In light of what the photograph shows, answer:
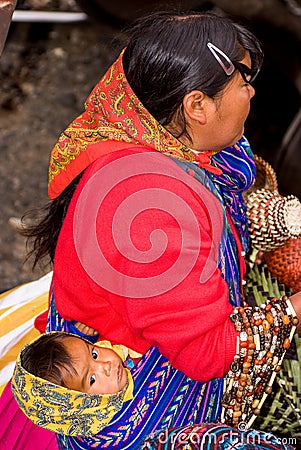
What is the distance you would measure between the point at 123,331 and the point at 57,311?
0.18m

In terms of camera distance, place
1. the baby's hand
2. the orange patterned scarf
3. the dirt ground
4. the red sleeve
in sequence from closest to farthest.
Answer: the red sleeve
the orange patterned scarf
the baby's hand
the dirt ground

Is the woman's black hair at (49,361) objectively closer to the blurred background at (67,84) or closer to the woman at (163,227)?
the woman at (163,227)

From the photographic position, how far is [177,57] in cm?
145

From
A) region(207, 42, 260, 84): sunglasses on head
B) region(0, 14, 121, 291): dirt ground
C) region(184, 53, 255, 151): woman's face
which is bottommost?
region(0, 14, 121, 291): dirt ground

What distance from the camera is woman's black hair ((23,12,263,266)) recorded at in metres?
1.45

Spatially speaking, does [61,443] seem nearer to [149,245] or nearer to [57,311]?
[57,311]

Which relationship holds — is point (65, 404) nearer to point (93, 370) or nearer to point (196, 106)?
point (93, 370)

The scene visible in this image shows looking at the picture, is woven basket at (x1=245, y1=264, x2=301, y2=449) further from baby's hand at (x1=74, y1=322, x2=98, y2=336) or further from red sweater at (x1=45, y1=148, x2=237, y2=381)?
baby's hand at (x1=74, y1=322, x2=98, y2=336)

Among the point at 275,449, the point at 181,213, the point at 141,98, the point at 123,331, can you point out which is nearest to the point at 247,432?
the point at 275,449

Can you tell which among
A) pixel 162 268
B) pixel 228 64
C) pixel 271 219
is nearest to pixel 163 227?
pixel 162 268

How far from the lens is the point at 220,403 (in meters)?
1.67

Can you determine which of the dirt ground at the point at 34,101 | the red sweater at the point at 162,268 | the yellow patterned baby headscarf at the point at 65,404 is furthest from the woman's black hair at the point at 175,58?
the dirt ground at the point at 34,101

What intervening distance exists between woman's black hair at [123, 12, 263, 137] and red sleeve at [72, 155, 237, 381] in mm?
163

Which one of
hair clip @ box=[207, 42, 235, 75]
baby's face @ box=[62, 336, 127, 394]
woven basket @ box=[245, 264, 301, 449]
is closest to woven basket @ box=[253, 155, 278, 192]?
woven basket @ box=[245, 264, 301, 449]
